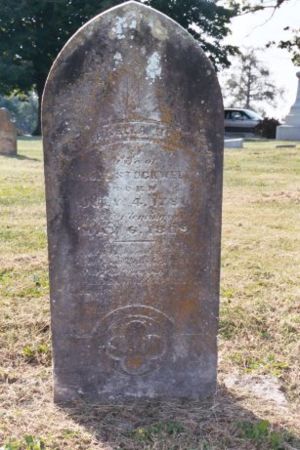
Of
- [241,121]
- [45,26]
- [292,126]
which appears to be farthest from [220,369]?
[45,26]

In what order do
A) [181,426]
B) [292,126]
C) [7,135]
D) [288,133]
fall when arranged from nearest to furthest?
[181,426] < [7,135] < [292,126] < [288,133]

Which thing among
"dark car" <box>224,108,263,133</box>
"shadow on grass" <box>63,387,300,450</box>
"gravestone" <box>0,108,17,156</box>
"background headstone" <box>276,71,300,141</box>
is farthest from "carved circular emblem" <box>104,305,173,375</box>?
"dark car" <box>224,108,263,133</box>

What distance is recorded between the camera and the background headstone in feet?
69.6

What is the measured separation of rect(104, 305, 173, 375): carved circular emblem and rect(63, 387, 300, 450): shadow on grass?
0.74 ft

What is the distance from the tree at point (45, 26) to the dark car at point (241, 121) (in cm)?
427

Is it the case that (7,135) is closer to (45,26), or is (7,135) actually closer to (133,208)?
(133,208)

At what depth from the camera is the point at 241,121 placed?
104ft

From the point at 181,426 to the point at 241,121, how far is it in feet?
98.0

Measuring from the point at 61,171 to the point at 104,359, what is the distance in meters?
1.05

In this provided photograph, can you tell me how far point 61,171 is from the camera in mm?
2883

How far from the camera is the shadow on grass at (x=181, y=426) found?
282 cm

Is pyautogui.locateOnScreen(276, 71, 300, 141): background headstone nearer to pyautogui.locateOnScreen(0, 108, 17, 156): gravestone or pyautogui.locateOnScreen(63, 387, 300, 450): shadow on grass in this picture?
pyautogui.locateOnScreen(0, 108, 17, 156): gravestone

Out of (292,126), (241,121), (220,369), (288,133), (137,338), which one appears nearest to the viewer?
(137,338)

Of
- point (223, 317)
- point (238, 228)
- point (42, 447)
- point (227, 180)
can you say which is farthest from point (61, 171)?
point (227, 180)
